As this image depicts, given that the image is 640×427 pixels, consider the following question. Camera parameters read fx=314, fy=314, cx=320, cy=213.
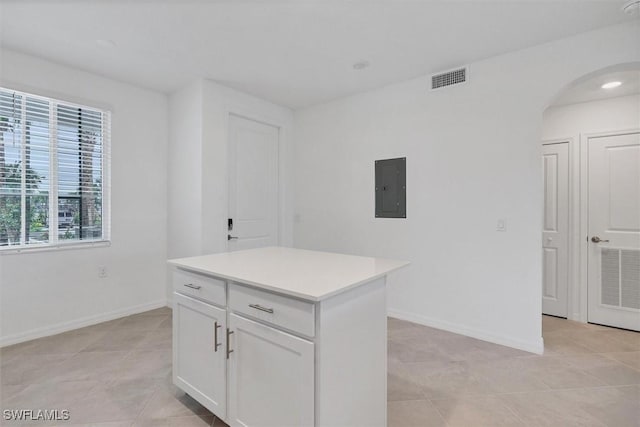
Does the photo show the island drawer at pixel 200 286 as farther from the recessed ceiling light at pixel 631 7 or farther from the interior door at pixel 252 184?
the recessed ceiling light at pixel 631 7

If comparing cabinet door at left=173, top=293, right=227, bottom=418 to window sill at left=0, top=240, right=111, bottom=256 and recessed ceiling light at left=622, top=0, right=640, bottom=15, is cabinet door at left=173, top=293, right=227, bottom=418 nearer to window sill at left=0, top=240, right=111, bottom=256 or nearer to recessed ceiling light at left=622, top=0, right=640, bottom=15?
window sill at left=0, top=240, right=111, bottom=256

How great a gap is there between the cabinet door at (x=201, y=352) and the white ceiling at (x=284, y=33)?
1.99 meters

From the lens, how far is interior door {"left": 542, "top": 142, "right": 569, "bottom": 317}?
3520 mm

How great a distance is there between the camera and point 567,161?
3.51m

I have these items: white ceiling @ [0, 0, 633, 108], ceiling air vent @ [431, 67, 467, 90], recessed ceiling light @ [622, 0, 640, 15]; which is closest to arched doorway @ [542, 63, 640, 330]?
recessed ceiling light @ [622, 0, 640, 15]

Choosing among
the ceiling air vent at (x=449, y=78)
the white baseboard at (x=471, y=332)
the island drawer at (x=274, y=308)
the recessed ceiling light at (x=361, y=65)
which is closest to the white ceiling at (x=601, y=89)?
the ceiling air vent at (x=449, y=78)

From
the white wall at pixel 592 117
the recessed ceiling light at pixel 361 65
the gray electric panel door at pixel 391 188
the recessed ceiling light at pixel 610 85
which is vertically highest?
the recessed ceiling light at pixel 361 65

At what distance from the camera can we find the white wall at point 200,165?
338 cm

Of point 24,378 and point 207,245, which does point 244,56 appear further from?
point 24,378

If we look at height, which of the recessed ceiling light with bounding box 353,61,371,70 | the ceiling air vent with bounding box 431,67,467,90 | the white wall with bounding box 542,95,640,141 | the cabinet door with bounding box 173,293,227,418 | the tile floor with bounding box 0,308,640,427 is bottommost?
the tile floor with bounding box 0,308,640,427

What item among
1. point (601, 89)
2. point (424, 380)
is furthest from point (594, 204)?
point (424, 380)

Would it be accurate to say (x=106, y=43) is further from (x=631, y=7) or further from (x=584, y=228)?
(x=584, y=228)

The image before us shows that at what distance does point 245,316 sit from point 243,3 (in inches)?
79.4

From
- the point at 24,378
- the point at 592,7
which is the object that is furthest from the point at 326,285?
the point at 592,7
